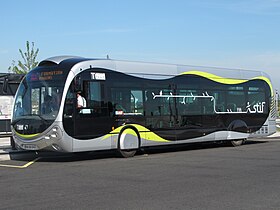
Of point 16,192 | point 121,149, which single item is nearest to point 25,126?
point 121,149

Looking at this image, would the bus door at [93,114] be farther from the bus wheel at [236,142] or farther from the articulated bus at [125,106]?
the bus wheel at [236,142]

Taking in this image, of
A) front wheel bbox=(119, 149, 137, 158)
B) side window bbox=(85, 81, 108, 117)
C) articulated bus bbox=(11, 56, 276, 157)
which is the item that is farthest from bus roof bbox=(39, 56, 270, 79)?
front wheel bbox=(119, 149, 137, 158)

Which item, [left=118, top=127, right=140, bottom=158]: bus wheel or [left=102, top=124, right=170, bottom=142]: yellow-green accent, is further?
[left=118, top=127, right=140, bottom=158]: bus wheel

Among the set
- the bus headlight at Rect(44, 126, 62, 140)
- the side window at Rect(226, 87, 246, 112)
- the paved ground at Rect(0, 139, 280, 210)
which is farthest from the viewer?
Result: the side window at Rect(226, 87, 246, 112)

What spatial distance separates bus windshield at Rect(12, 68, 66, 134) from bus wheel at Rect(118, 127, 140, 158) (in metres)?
2.58

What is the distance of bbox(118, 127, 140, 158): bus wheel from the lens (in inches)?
633

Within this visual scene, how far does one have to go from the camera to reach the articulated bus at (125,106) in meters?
14.8

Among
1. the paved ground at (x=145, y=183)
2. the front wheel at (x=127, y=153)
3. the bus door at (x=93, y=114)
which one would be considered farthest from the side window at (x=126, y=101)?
the paved ground at (x=145, y=183)

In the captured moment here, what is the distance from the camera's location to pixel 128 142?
16.2 m

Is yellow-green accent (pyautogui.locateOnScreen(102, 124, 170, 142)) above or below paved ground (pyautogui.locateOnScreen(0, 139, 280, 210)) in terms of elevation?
above

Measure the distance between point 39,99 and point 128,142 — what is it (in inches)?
128

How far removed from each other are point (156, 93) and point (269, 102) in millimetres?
7288

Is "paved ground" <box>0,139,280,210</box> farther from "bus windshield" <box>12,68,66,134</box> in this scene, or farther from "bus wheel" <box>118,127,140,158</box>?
"bus windshield" <box>12,68,66,134</box>

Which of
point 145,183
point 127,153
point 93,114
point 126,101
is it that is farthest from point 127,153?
point 145,183
